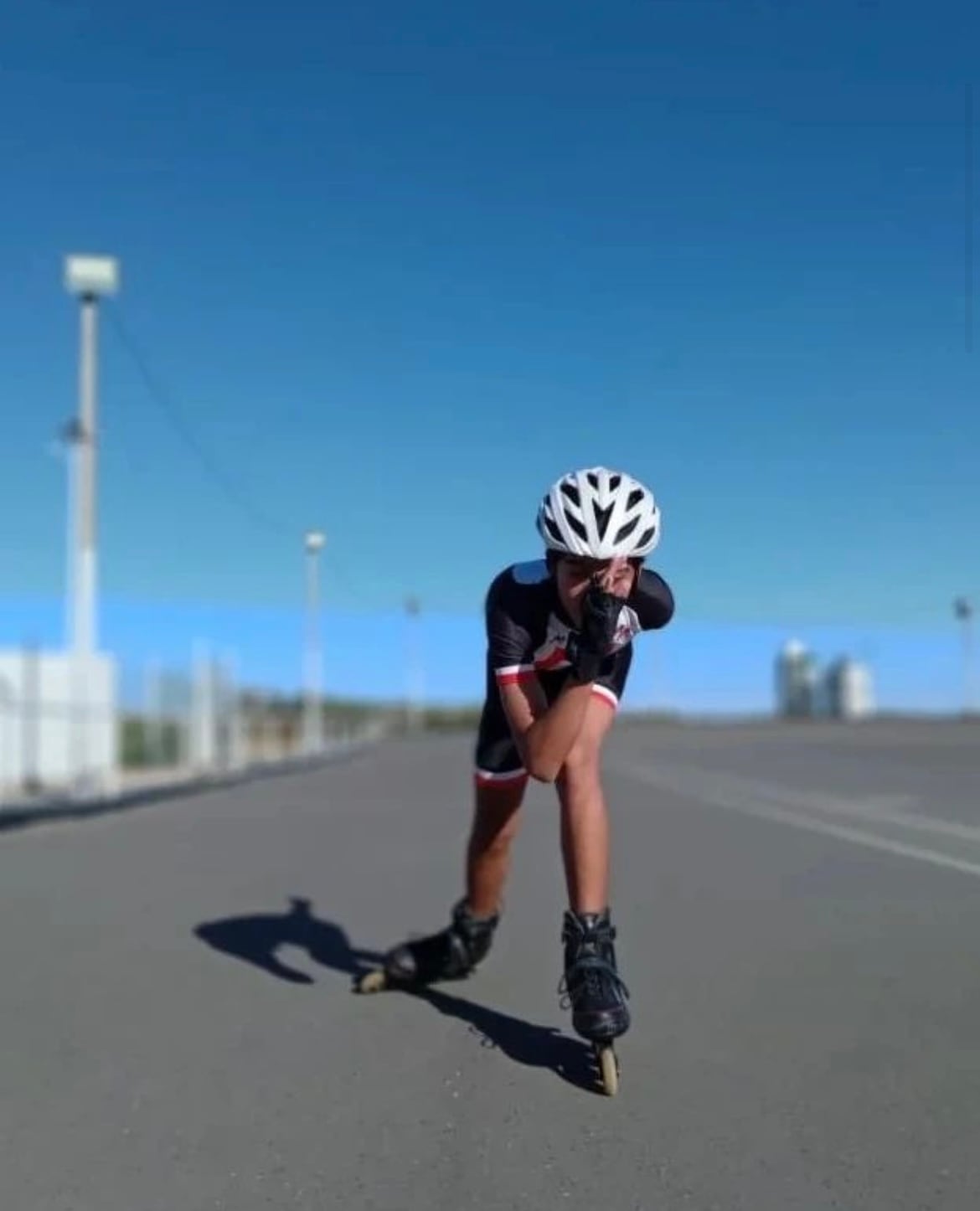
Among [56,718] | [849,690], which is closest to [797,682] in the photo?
[849,690]

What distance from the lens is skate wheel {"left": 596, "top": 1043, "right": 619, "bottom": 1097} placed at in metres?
4.07

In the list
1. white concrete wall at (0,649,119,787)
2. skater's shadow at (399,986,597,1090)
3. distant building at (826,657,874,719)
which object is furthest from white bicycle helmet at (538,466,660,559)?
distant building at (826,657,874,719)

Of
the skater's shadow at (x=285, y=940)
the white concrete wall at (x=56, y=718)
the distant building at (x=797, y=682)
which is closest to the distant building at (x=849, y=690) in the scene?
the distant building at (x=797, y=682)

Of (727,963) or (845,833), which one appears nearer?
(727,963)

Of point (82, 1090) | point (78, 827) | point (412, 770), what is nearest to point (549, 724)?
point (82, 1090)

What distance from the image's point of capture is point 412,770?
2803 cm

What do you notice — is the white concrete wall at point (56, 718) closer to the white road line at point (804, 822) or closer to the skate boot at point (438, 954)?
the white road line at point (804, 822)

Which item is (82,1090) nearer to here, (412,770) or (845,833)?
(845,833)

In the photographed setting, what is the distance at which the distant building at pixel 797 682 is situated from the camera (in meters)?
90.1

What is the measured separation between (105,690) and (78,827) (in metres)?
12.0

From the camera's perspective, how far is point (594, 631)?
157 inches

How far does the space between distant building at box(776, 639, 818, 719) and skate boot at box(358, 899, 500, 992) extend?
85.7 m

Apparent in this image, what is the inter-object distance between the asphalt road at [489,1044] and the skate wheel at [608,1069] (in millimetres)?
51

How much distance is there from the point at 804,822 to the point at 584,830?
8587 millimetres
